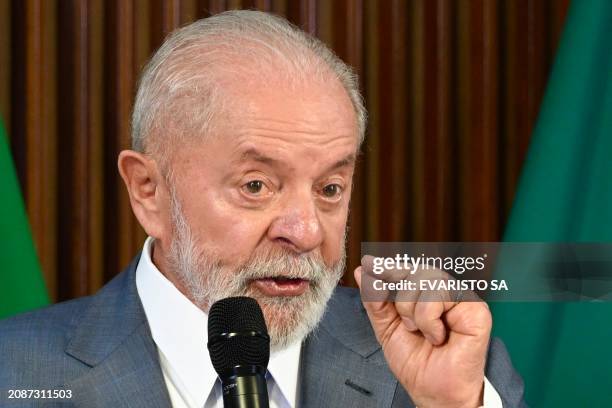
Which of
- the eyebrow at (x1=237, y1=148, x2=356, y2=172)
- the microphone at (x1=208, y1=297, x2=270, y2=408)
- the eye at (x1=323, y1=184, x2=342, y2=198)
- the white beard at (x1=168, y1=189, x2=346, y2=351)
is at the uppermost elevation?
the microphone at (x1=208, y1=297, x2=270, y2=408)

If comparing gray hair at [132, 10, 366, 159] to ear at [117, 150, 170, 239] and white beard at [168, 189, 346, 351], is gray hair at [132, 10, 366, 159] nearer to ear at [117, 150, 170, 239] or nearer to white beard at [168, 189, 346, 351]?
ear at [117, 150, 170, 239]

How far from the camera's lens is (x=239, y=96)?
1.59 metres

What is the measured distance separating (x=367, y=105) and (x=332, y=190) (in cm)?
88

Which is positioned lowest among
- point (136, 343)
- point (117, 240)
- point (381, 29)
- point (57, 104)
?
point (117, 240)

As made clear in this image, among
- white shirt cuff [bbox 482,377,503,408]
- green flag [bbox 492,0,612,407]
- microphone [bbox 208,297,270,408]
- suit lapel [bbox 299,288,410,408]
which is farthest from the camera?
green flag [bbox 492,0,612,407]

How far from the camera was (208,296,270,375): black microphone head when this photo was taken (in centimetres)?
91

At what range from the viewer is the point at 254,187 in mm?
1537

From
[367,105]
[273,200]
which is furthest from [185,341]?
[367,105]

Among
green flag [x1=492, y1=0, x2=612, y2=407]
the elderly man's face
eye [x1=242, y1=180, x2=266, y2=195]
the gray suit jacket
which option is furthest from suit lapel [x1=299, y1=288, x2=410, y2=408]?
green flag [x1=492, y1=0, x2=612, y2=407]

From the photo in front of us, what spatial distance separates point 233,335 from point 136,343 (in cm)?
72

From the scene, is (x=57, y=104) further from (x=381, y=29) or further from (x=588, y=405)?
(x=588, y=405)

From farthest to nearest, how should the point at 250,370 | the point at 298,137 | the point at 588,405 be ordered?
the point at 588,405 < the point at 298,137 < the point at 250,370

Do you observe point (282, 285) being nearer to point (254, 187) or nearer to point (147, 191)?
point (254, 187)

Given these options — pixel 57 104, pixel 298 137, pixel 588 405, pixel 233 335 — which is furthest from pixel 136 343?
pixel 588 405
